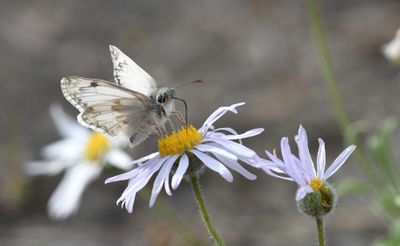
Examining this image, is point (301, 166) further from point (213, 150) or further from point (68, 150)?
point (68, 150)

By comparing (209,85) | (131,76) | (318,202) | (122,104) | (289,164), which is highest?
(209,85)

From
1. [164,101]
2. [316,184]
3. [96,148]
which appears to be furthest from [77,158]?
[316,184]

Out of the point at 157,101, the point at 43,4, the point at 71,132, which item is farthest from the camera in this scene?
the point at 43,4

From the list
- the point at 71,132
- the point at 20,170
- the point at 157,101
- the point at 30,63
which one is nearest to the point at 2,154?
the point at 20,170

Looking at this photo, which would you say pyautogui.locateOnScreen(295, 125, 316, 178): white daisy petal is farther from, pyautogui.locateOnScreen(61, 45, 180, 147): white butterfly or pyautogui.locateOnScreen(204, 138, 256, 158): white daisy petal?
pyautogui.locateOnScreen(61, 45, 180, 147): white butterfly

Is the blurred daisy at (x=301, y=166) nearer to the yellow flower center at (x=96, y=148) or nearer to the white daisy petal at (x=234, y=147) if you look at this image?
the white daisy petal at (x=234, y=147)

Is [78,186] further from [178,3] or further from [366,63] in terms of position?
[178,3]

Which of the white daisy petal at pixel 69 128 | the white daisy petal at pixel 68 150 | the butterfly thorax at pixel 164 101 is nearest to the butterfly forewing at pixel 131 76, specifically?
the butterfly thorax at pixel 164 101
